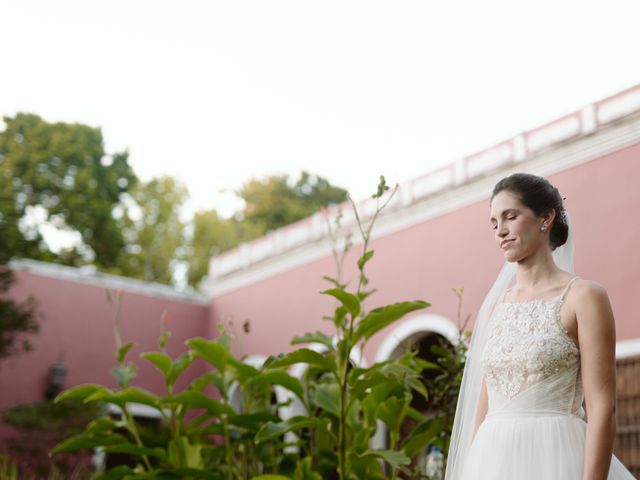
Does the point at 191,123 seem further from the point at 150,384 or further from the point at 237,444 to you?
the point at 237,444

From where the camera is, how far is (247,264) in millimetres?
11305

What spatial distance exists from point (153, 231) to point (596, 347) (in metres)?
19.4

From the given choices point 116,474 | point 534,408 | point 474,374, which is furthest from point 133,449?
point 534,408

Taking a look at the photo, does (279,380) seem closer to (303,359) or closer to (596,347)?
(303,359)

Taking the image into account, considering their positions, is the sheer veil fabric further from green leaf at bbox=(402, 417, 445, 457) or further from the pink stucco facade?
the pink stucco facade

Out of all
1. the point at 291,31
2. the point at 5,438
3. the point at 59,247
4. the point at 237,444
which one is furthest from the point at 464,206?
the point at 59,247

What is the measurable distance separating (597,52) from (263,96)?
11.5 ft

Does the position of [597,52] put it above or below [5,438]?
above

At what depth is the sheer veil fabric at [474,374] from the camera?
211 centimetres

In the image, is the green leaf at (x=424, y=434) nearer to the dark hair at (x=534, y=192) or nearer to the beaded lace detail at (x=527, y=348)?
the beaded lace detail at (x=527, y=348)

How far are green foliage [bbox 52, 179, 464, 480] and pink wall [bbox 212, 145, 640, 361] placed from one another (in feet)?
1.85

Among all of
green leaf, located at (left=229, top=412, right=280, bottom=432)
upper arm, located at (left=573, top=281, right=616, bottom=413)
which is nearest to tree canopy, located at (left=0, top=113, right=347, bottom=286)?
green leaf, located at (left=229, top=412, right=280, bottom=432)

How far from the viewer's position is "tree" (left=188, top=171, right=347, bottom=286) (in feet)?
69.8

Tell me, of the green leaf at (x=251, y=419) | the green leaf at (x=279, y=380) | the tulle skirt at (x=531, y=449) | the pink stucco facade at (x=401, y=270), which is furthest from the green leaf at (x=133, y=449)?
the tulle skirt at (x=531, y=449)
